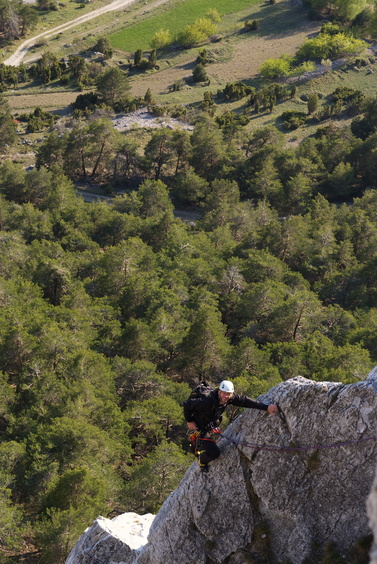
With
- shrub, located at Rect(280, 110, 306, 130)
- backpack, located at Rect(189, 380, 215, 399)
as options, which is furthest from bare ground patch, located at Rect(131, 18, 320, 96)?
backpack, located at Rect(189, 380, 215, 399)

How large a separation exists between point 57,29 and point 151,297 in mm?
125160

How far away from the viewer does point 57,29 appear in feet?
497

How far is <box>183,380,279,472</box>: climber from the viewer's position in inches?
562

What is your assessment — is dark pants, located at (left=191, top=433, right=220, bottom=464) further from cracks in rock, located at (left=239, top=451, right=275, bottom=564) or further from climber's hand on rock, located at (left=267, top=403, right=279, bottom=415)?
climber's hand on rock, located at (left=267, top=403, right=279, bottom=415)

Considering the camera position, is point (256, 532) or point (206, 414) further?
point (206, 414)

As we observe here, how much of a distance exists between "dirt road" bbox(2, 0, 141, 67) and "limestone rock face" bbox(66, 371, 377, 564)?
13339cm

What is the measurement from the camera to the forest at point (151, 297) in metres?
31.5

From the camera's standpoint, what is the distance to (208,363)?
43.1 meters

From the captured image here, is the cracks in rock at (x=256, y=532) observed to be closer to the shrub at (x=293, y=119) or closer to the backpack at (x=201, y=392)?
the backpack at (x=201, y=392)

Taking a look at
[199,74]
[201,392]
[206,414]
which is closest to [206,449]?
[206,414]

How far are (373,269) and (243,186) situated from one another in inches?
1288

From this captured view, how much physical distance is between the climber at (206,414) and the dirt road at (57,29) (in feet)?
434

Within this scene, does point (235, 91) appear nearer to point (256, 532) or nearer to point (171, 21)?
point (171, 21)

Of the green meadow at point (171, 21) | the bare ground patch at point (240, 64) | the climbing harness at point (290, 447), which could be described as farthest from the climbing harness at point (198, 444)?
the green meadow at point (171, 21)
